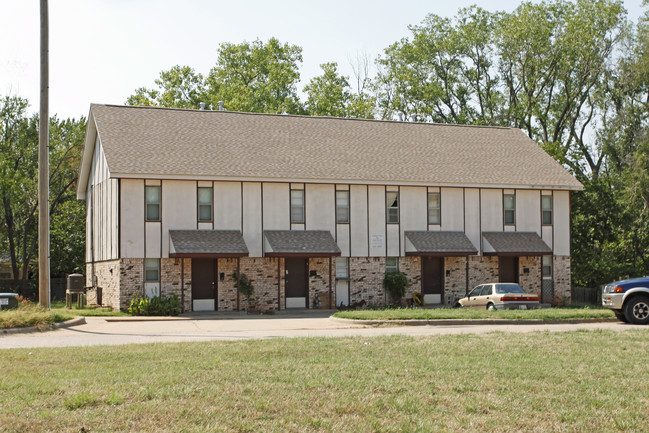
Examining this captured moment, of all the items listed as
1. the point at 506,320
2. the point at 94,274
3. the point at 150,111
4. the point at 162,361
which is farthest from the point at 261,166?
Answer: the point at 162,361

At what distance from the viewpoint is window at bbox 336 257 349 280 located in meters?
35.2

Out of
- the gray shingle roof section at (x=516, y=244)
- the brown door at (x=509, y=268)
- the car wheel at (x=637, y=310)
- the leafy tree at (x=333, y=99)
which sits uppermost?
the leafy tree at (x=333, y=99)

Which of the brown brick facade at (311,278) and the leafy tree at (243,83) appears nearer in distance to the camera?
the brown brick facade at (311,278)

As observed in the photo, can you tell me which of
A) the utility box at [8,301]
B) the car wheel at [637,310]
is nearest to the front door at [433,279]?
the car wheel at [637,310]

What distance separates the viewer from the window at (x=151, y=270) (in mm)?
32125

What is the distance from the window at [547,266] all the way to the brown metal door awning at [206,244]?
50.2ft

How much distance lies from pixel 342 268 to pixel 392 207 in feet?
12.3

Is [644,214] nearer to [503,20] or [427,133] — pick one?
[427,133]

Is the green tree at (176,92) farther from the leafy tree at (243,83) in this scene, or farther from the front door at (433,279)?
the front door at (433,279)

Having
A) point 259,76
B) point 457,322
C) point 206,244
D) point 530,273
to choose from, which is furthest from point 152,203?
point 259,76

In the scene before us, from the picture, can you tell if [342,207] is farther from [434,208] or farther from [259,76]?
[259,76]

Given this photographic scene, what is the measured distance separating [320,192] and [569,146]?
31270mm

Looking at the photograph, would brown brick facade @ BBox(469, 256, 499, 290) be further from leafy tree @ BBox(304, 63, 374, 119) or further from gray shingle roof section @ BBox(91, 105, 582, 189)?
leafy tree @ BBox(304, 63, 374, 119)

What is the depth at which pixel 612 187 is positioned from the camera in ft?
156
